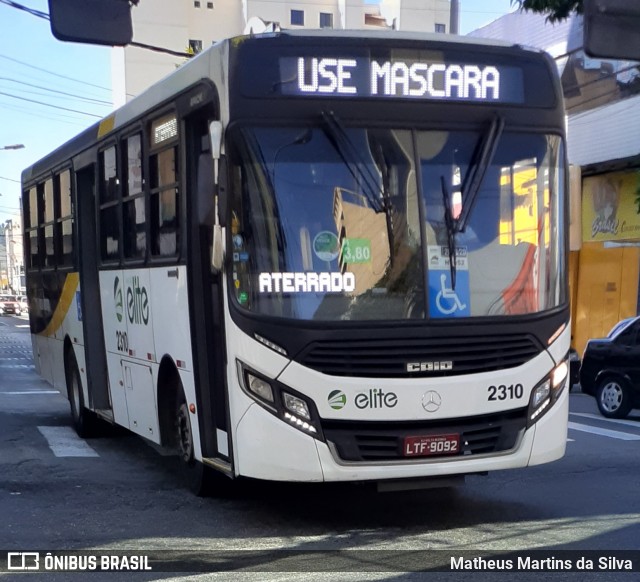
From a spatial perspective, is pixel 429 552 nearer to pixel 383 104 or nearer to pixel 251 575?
pixel 251 575

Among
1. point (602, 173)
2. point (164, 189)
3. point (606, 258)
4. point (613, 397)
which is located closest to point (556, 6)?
point (613, 397)

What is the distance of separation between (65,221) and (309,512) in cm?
578

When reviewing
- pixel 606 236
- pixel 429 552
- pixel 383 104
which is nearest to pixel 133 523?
pixel 429 552

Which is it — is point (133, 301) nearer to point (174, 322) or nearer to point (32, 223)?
point (174, 322)

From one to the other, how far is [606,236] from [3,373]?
14783mm

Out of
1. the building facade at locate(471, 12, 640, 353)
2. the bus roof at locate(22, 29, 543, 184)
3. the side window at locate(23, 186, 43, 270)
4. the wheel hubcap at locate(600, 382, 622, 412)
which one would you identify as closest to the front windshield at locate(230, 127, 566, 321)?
the bus roof at locate(22, 29, 543, 184)

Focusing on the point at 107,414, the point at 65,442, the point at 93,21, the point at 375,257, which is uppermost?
the point at 93,21

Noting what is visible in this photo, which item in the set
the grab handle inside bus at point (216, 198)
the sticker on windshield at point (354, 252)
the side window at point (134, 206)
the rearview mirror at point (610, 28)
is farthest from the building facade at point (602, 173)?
the grab handle inside bus at point (216, 198)

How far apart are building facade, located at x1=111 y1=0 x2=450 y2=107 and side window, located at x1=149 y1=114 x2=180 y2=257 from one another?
61874mm

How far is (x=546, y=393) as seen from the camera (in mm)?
7562

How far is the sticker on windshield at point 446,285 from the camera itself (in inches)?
285

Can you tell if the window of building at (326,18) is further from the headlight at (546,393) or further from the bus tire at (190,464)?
the headlight at (546,393)

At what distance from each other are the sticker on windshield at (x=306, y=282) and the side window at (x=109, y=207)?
3.28m

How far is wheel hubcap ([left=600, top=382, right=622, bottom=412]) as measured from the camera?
1614cm
